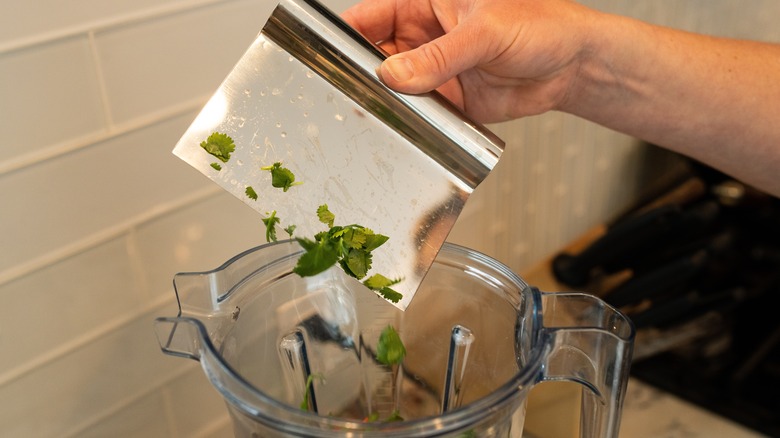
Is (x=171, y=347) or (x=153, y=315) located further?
(x=153, y=315)

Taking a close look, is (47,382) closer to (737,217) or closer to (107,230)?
(107,230)

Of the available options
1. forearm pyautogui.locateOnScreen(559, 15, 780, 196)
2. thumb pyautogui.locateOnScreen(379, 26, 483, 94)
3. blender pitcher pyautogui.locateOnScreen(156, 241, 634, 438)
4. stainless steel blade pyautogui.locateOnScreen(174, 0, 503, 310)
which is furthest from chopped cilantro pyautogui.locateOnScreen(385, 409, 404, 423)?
forearm pyautogui.locateOnScreen(559, 15, 780, 196)

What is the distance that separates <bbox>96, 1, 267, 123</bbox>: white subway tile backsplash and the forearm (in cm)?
28

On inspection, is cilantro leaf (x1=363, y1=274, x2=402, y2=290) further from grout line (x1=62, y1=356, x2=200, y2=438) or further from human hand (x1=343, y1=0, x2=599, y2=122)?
grout line (x1=62, y1=356, x2=200, y2=438)

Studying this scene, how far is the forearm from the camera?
661 millimetres

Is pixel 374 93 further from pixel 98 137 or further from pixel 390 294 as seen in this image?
pixel 98 137

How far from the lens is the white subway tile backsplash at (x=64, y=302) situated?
0.54 meters

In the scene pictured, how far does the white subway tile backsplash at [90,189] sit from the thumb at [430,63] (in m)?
0.23

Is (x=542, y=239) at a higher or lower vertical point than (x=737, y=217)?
lower

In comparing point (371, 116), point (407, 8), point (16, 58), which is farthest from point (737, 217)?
point (16, 58)

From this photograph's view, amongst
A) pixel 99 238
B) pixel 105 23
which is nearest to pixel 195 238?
pixel 99 238

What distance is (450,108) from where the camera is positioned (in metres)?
0.48

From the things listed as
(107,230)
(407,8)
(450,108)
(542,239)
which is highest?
(542,239)

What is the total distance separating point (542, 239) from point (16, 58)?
2.64 feet
